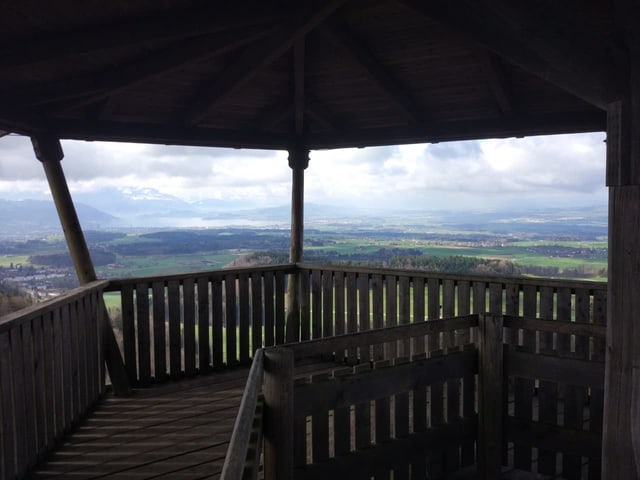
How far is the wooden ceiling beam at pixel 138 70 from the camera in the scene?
4379 millimetres

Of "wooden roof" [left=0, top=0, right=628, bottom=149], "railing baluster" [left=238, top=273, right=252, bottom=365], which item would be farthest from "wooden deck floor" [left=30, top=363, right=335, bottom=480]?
"wooden roof" [left=0, top=0, right=628, bottom=149]

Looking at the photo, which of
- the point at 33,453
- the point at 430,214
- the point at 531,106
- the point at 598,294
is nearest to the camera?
the point at 33,453

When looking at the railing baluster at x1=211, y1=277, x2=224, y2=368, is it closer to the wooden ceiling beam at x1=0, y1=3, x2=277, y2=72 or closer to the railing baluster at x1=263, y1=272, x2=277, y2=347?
the railing baluster at x1=263, y1=272, x2=277, y2=347

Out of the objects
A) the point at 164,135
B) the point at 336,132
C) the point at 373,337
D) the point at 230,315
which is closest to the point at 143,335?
the point at 230,315

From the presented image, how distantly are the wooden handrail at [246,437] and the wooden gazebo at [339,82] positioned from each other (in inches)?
74.0

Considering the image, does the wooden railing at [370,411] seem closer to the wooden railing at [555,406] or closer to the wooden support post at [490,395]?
the wooden support post at [490,395]

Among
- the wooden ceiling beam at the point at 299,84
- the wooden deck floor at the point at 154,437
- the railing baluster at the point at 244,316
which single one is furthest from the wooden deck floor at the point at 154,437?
the wooden ceiling beam at the point at 299,84

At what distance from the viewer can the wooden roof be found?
262 cm

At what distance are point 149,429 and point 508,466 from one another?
2935 millimetres

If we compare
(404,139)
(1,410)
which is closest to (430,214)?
(404,139)

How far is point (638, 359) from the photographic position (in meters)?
2.52

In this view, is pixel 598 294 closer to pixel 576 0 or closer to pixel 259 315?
pixel 576 0

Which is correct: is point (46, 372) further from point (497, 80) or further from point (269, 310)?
point (497, 80)

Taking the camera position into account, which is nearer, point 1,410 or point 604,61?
point 604,61
